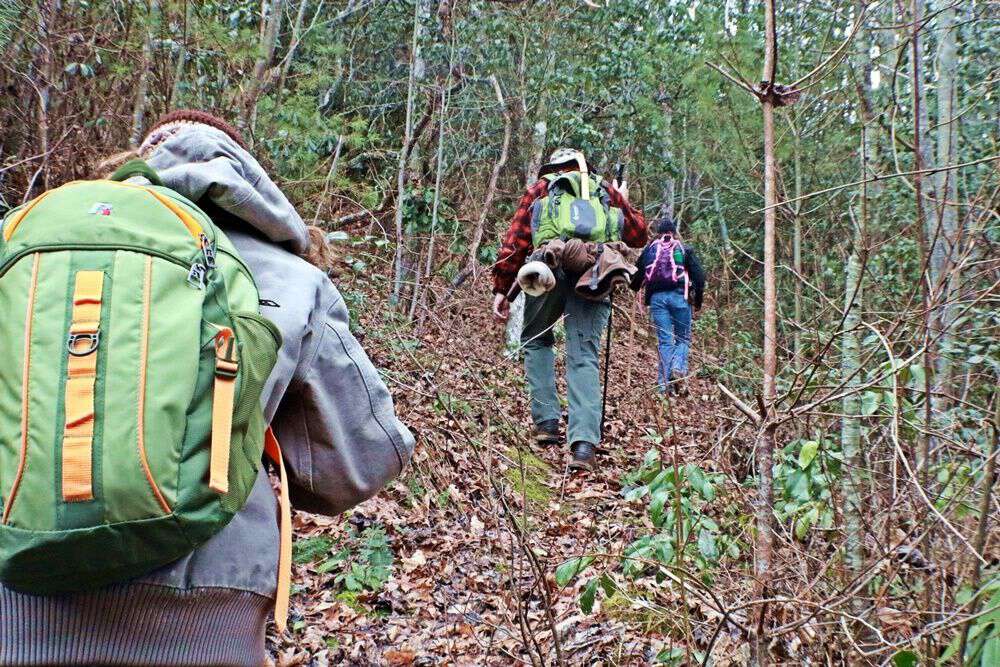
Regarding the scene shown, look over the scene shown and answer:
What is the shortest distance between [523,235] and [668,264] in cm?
359

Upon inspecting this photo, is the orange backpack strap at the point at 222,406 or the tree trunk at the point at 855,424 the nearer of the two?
the orange backpack strap at the point at 222,406

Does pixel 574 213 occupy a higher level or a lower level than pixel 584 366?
higher

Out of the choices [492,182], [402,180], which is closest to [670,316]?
[492,182]

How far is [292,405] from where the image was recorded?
192 centimetres

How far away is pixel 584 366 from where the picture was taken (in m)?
6.42

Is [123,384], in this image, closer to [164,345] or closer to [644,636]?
[164,345]

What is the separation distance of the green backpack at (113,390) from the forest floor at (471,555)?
4.21ft

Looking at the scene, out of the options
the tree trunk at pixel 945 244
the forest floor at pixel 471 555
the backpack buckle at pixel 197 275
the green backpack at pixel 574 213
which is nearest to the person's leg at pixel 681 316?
the forest floor at pixel 471 555

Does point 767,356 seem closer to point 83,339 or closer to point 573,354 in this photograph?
point 83,339

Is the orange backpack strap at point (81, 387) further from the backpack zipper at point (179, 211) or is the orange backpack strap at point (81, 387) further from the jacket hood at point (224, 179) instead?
the jacket hood at point (224, 179)

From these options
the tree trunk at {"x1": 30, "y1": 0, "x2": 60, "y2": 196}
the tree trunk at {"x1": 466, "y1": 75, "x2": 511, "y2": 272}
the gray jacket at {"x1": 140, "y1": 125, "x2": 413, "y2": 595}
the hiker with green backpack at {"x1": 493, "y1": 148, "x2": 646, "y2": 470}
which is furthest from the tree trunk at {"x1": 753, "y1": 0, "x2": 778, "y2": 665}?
the tree trunk at {"x1": 466, "y1": 75, "x2": 511, "y2": 272}

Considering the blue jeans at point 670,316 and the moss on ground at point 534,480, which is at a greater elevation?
the blue jeans at point 670,316

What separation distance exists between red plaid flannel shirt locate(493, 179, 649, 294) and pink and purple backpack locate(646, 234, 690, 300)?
3112 millimetres

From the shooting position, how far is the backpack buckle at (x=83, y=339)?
137 centimetres
